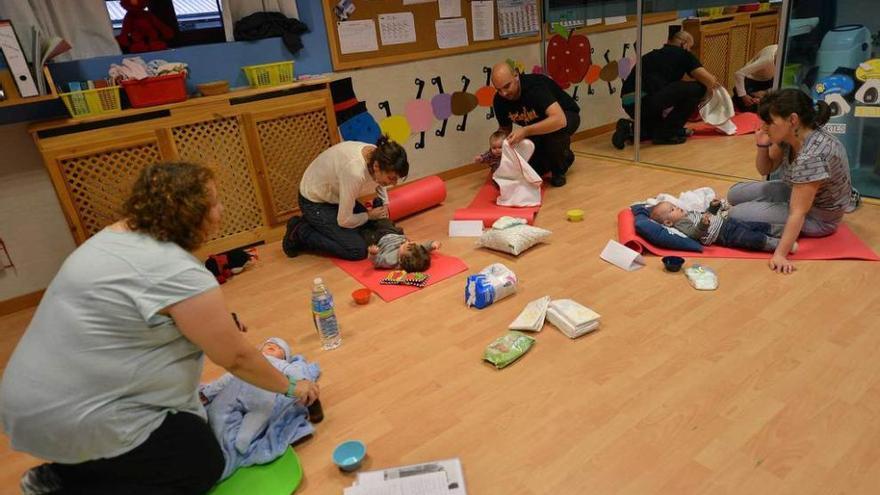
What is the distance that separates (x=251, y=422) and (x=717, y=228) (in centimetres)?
226

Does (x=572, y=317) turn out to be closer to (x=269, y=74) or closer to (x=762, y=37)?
(x=269, y=74)

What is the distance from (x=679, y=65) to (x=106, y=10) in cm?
419

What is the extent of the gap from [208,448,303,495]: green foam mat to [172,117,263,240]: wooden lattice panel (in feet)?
5.66

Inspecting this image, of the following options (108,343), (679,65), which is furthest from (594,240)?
(679,65)

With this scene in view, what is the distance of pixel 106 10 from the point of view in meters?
2.91

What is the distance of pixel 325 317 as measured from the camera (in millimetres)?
2152

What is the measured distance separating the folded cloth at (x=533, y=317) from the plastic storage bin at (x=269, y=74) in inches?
81.4

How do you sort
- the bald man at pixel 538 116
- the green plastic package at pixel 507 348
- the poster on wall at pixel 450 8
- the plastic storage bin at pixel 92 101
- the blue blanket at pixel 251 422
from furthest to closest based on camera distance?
the poster on wall at pixel 450 8
the bald man at pixel 538 116
the plastic storage bin at pixel 92 101
the green plastic package at pixel 507 348
the blue blanket at pixel 251 422

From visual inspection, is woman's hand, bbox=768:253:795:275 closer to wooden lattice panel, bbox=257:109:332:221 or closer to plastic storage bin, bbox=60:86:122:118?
wooden lattice panel, bbox=257:109:332:221

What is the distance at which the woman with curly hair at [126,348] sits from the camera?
121 centimetres

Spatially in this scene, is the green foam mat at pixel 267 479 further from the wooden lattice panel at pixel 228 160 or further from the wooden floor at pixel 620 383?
the wooden lattice panel at pixel 228 160

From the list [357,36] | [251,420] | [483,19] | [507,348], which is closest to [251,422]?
[251,420]

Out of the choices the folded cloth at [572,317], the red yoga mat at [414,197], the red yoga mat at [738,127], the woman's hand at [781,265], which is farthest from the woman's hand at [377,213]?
the red yoga mat at [738,127]

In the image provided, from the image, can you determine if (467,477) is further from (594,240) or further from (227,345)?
(594,240)
